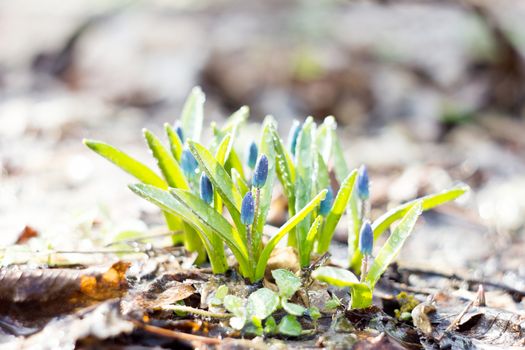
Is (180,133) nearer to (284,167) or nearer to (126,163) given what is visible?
(126,163)

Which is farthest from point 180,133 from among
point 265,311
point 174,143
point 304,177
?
point 265,311

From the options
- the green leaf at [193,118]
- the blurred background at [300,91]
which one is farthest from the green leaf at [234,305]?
the blurred background at [300,91]

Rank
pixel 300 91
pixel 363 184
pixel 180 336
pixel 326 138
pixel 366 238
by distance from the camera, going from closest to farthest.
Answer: pixel 180 336 → pixel 366 238 → pixel 363 184 → pixel 326 138 → pixel 300 91

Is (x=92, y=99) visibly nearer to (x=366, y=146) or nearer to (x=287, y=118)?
(x=287, y=118)

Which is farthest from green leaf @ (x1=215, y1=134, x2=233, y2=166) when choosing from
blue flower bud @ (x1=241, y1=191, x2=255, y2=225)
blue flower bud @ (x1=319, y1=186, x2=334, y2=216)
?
blue flower bud @ (x1=319, y1=186, x2=334, y2=216)

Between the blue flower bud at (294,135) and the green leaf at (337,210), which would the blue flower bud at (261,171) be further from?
the blue flower bud at (294,135)

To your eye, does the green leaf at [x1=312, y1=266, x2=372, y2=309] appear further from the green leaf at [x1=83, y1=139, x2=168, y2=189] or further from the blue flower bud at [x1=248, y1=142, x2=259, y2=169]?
the green leaf at [x1=83, y1=139, x2=168, y2=189]

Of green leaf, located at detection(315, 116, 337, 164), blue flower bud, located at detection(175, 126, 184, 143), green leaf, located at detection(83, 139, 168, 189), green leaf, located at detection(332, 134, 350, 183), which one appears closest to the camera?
green leaf, located at detection(83, 139, 168, 189)

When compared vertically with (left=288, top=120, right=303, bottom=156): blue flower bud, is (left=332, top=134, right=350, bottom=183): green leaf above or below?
below
